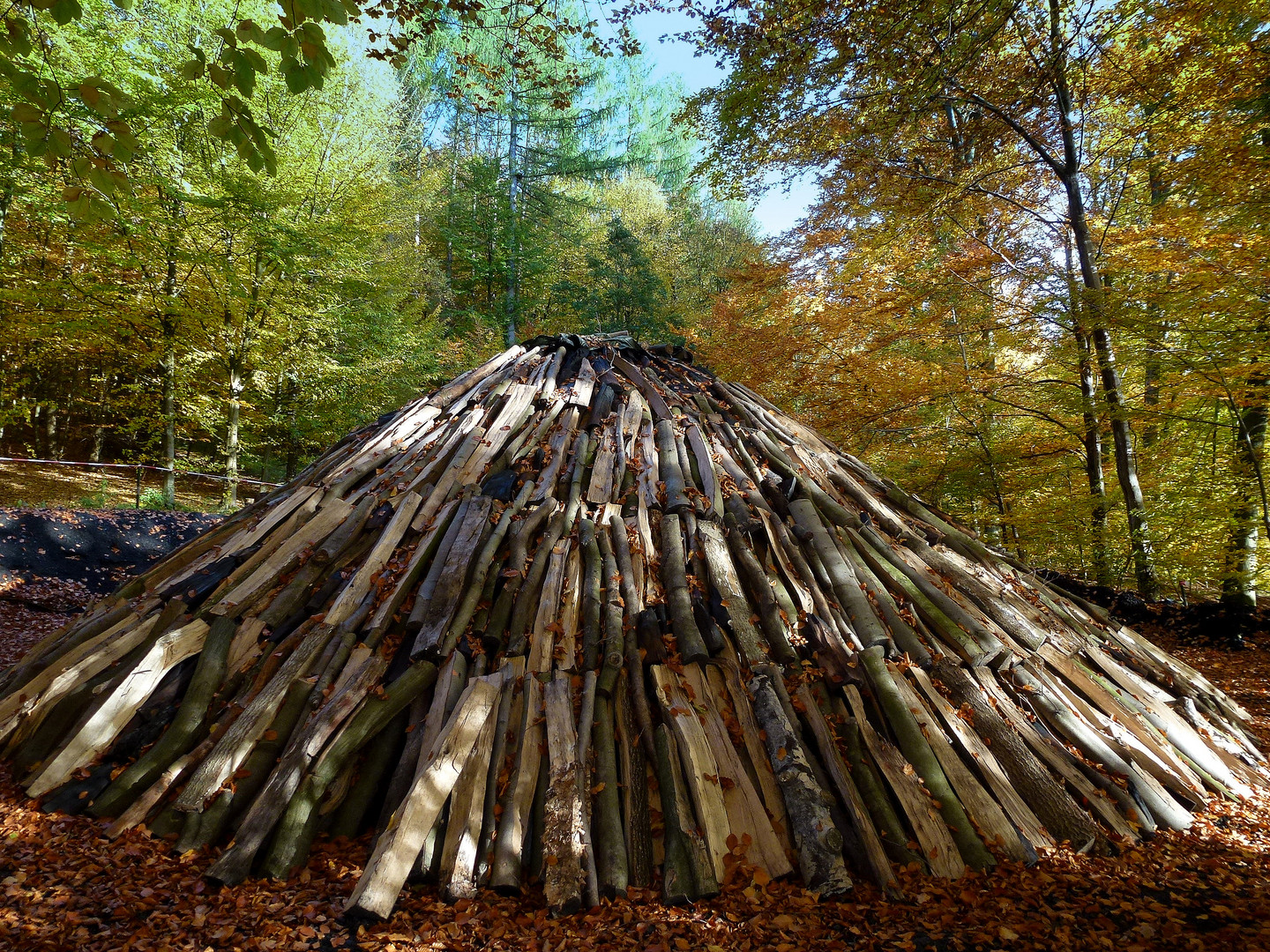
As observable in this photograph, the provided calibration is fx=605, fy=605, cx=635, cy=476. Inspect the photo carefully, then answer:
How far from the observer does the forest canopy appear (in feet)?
18.5

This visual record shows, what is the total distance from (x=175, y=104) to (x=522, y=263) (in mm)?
11407

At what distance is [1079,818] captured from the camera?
10.2 ft

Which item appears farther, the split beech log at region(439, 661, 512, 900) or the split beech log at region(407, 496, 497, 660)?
the split beech log at region(407, 496, 497, 660)

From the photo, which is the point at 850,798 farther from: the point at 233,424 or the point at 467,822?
the point at 233,424

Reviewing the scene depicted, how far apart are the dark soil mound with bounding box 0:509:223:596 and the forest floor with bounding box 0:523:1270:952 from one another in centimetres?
594

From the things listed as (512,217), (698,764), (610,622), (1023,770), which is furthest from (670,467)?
(512,217)

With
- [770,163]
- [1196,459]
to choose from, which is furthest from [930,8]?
[1196,459]

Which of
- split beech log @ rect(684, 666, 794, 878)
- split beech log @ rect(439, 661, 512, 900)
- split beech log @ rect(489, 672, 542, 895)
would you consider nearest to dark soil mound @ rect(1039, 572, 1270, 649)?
split beech log @ rect(684, 666, 794, 878)

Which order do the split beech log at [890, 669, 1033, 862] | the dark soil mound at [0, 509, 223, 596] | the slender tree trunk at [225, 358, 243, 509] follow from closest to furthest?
the split beech log at [890, 669, 1033, 862] → the dark soil mound at [0, 509, 223, 596] → the slender tree trunk at [225, 358, 243, 509]

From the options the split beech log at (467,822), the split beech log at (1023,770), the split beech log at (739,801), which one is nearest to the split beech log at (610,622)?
the split beech log at (739,801)

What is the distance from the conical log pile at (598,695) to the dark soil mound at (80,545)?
4.74 meters

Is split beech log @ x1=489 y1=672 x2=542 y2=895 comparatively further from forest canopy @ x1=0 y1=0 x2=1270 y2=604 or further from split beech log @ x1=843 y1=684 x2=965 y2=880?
forest canopy @ x1=0 y1=0 x2=1270 y2=604

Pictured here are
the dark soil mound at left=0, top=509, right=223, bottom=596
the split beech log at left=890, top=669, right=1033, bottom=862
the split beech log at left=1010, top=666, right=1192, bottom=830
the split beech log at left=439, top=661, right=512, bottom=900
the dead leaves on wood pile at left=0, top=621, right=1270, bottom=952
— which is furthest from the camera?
the dark soil mound at left=0, top=509, right=223, bottom=596

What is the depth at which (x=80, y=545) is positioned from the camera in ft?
27.9
